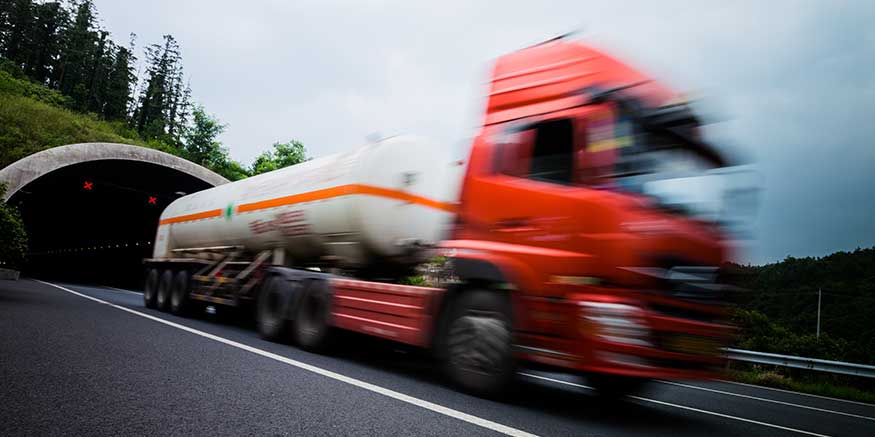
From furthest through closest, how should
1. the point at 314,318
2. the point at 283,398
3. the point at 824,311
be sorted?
the point at 824,311 < the point at 314,318 < the point at 283,398

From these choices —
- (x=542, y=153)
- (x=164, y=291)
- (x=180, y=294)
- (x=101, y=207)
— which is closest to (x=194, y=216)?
(x=180, y=294)

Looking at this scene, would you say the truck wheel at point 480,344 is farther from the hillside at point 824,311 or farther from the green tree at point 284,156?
the green tree at point 284,156

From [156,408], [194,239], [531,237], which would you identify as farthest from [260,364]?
[194,239]

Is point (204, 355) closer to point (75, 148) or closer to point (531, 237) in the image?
point (531, 237)

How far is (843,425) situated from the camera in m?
6.66

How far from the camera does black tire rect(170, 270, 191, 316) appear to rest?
1258 cm

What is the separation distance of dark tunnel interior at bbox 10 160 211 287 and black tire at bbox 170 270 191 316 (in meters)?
8.15

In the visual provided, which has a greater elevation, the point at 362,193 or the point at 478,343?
the point at 362,193

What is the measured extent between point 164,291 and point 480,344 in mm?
10624

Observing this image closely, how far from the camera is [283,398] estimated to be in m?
4.51

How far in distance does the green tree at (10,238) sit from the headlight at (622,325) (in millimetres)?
12385

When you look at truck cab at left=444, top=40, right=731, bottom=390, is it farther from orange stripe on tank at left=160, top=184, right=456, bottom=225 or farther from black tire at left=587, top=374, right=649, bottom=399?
orange stripe on tank at left=160, top=184, right=456, bottom=225

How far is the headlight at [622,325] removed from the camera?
4348mm

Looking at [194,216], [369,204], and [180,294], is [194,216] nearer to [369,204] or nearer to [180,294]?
[180,294]
